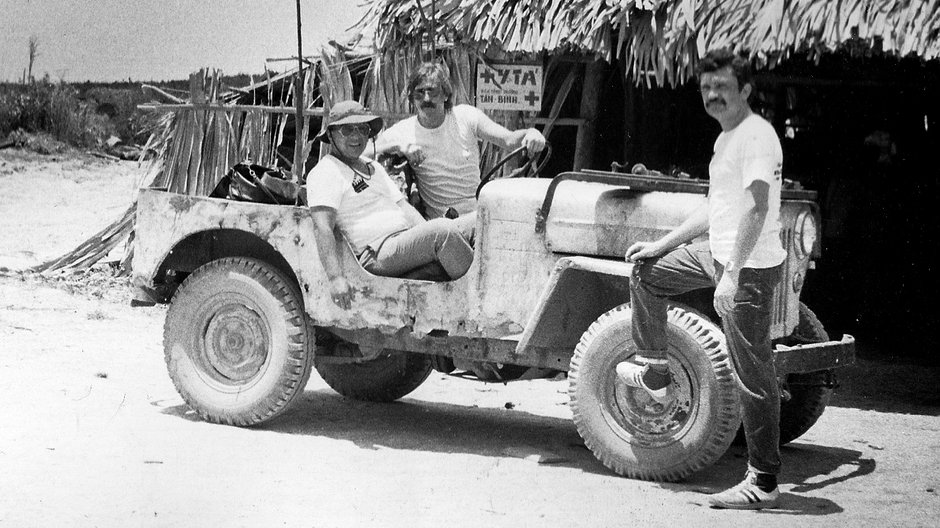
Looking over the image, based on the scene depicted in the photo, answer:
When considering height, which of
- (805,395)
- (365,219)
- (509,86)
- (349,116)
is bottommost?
(805,395)

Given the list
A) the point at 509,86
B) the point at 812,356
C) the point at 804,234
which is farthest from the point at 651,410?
the point at 509,86

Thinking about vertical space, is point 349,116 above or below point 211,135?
above

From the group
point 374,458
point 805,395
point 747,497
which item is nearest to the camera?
point 747,497

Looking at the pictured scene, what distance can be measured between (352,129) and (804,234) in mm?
2401

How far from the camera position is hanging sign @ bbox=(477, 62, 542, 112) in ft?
31.6

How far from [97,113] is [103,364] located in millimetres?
13645

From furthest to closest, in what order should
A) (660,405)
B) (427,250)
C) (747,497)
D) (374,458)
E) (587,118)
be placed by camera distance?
(587,118), (427,250), (374,458), (660,405), (747,497)

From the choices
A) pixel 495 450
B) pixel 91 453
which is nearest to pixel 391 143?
pixel 495 450

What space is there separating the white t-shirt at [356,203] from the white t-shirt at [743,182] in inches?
78.6

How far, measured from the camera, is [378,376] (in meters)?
7.42

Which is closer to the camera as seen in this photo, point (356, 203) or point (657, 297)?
point (657, 297)

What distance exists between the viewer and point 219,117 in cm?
1106

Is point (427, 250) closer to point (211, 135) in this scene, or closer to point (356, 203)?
point (356, 203)

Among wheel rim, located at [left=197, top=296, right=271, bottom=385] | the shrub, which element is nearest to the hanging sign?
wheel rim, located at [left=197, top=296, right=271, bottom=385]
